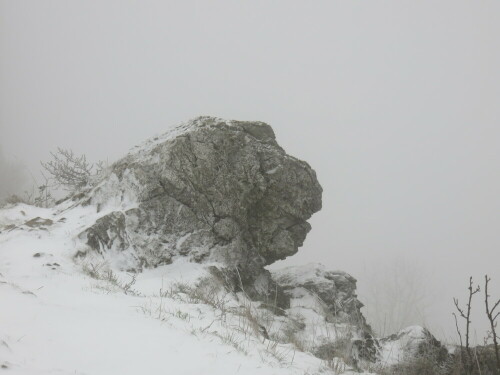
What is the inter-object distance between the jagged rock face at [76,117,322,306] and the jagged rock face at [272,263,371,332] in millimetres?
943

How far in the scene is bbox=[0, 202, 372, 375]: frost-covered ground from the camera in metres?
2.59

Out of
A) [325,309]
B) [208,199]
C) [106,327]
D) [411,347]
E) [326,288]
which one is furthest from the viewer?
[326,288]

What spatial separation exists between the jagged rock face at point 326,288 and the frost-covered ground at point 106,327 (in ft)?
8.00

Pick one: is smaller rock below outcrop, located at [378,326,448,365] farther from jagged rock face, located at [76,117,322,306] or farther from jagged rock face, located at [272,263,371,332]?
jagged rock face, located at [76,117,322,306]

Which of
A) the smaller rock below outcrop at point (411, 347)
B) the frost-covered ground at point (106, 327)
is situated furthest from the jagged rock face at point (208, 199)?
the smaller rock below outcrop at point (411, 347)

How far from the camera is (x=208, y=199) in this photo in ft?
24.6

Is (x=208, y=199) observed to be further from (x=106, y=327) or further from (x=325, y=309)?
(x=106, y=327)

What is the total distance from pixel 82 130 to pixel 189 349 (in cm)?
12620

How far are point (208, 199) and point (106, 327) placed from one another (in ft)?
14.5

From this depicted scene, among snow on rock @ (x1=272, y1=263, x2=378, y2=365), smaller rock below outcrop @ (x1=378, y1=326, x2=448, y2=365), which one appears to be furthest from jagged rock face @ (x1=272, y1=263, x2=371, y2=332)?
smaller rock below outcrop @ (x1=378, y1=326, x2=448, y2=365)

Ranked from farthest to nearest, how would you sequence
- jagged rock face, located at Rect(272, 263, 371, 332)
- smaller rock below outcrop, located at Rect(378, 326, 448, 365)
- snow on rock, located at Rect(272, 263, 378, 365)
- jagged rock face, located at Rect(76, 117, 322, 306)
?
jagged rock face, located at Rect(272, 263, 371, 332) < jagged rock face, located at Rect(76, 117, 322, 306) < smaller rock below outcrop, located at Rect(378, 326, 448, 365) < snow on rock, located at Rect(272, 263, 378, 365)

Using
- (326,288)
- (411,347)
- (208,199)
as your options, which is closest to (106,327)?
(208,199)

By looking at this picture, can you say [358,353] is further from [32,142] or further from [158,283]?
[32,142]

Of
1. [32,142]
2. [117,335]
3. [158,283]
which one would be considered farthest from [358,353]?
[32,142]
